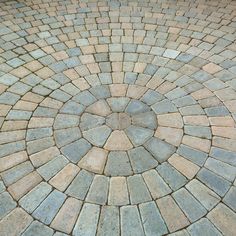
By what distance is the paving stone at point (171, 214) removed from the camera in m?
2.73

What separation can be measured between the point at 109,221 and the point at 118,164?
694 mm

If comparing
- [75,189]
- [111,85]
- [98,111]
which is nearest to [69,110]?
[98,111]

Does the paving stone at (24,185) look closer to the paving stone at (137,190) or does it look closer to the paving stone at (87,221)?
the paving stone at (87,221)

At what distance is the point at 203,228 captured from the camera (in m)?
2.71

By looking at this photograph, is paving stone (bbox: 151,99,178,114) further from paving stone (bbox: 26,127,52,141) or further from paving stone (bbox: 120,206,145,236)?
paving stone (bbox: 120,206,145,236)

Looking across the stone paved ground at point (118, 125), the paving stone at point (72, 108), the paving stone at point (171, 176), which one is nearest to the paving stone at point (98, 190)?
the stone paved ground at point (118, 125)

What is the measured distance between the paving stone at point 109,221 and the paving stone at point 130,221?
5 cm

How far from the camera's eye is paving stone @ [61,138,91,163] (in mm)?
3396

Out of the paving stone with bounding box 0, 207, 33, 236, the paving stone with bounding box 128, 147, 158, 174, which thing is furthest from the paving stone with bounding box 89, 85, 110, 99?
the paving stone with bounding box 0, 207, 33, 236

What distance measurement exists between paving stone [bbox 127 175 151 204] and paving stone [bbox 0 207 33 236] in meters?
0.98

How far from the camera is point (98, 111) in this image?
4008mm

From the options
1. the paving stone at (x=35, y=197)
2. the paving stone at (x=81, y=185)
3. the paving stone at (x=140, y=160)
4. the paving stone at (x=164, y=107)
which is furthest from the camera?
the paving stone at (x=164, y=107)

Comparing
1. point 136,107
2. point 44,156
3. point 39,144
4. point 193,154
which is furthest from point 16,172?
point 193,154

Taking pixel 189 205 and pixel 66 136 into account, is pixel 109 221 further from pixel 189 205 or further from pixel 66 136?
pixel 66 136
